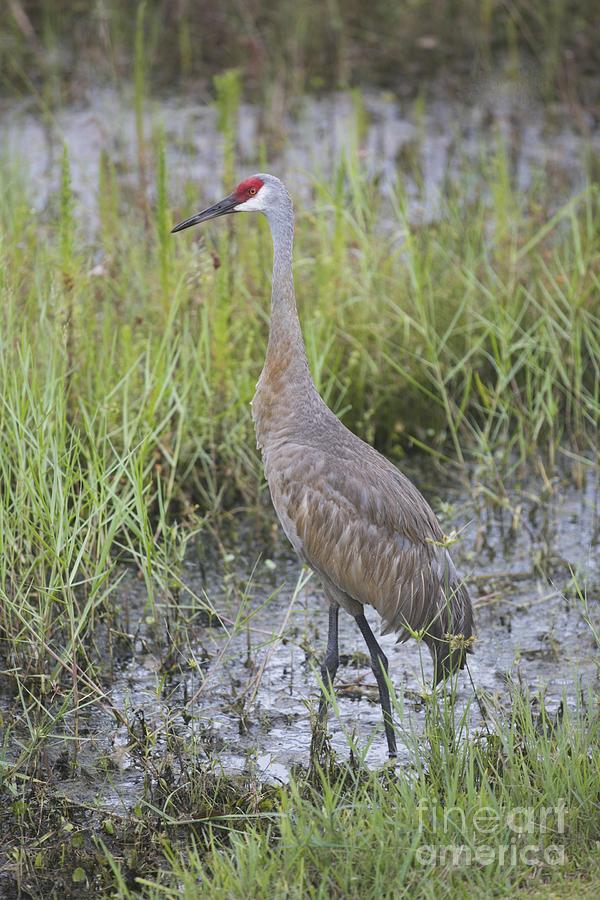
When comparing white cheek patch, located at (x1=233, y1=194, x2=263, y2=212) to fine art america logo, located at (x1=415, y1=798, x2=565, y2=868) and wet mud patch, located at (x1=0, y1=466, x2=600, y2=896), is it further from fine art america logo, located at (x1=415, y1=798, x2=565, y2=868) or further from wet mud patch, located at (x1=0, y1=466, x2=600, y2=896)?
fine art america logo, located at (x1=415, y1=798, x2=565, y2=868)

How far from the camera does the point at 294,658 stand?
16.5ft

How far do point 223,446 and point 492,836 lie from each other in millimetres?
2605

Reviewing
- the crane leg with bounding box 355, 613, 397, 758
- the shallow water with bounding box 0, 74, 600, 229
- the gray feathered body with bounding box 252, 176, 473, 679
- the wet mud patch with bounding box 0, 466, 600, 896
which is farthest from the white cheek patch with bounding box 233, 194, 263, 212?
the shallow water with bounding box 0, 74, 600, 229

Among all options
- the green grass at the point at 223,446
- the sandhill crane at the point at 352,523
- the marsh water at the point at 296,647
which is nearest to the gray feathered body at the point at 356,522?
the sandhill crane at the point at 352,523

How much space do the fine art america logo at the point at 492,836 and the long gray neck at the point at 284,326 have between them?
67.0 inches

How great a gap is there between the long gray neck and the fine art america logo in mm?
1702

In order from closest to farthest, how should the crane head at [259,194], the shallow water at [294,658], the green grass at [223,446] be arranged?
the green grass at [223,446] < the shallow water at [294,658] < the crane head at [259,194]

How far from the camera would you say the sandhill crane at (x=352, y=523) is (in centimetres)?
449

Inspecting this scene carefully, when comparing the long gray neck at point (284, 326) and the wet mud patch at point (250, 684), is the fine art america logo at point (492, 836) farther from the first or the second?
the long gray neck at point (284, 326)

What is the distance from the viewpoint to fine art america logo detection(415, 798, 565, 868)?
3.42 metres

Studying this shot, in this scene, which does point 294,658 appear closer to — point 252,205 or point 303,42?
point 252,205

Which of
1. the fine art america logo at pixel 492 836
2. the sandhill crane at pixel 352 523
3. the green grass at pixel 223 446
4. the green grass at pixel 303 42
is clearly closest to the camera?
the fine art america logo at pixel 492 836

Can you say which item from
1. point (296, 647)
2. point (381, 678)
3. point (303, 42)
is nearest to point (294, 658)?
point (296, 647)

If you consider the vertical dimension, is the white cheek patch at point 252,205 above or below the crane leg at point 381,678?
above
